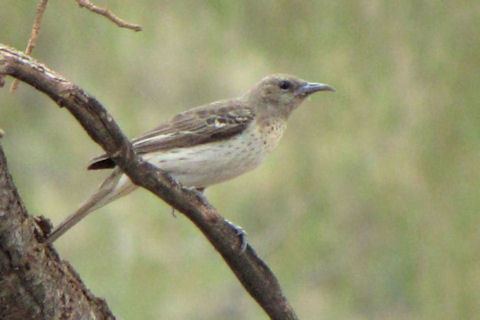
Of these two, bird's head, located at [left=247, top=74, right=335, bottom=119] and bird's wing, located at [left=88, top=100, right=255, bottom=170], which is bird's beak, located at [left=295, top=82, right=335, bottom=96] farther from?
bird's wing, located at [left=88, top=100, right=255, bottom=170]

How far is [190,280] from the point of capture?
6.47m

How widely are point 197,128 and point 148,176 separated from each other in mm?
1915

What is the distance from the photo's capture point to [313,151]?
584cm

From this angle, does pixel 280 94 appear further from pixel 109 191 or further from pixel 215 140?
pixel 109 191

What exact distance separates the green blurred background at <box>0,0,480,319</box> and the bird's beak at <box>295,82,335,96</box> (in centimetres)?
7

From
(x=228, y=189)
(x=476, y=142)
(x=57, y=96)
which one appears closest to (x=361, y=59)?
(x=476, y=142)

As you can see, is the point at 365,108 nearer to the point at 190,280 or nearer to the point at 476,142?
the point at 476,142

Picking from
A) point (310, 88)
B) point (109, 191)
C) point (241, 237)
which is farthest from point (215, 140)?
point (241, 237)

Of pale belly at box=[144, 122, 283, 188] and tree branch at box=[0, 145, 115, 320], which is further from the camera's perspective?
pale belly at box=[144, 122, 283, 188]

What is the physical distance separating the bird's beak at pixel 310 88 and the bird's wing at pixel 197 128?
274 millimetres

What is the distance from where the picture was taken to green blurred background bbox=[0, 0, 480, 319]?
5551 mm

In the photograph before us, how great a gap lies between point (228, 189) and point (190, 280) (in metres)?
0.47

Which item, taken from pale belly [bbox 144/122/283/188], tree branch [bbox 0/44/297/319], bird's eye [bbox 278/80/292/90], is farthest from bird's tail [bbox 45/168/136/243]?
bird's eye [bbox 278/80/292/90]

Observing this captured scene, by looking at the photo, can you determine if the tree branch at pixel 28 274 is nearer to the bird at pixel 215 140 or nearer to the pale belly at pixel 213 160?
the bird at pixel 215 140
